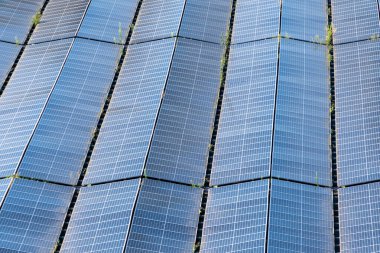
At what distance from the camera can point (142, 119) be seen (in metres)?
16.1

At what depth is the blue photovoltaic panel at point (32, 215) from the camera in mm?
13617

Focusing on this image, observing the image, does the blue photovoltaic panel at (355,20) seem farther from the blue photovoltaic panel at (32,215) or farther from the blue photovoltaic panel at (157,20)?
the blue photovoltaic panel at (32,215)

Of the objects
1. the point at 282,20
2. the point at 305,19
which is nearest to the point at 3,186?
the point at 282,20

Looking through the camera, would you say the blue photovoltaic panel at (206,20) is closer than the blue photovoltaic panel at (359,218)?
No

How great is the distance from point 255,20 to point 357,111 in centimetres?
511

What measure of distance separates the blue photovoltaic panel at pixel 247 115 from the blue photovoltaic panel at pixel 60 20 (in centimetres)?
551

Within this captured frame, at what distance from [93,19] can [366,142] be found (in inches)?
392

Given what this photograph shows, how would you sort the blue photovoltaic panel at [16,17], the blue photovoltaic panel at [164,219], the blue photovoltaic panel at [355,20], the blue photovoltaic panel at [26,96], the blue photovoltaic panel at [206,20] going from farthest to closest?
the blue photovoltaic panel at [16,17]
the blue photovoltaic panel at [206,20]
the blue photovoltaic panel at [355,20]
the blue photovoltaic panel at [26,96]
the blue photovoltaic panel at [164,219]

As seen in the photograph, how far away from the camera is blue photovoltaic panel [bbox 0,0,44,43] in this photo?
19.4m

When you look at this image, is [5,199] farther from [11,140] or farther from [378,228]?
[378,228]

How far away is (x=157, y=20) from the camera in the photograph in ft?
64.1

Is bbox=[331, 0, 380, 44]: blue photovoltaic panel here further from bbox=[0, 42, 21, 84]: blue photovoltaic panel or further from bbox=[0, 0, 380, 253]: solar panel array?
bbox=[0, 42, 21, 84]: blue photovoltaic panel

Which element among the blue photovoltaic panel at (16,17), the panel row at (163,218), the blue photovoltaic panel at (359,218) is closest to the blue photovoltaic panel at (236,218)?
the panel row at (163,218)

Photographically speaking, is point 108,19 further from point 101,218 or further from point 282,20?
point 101,218
